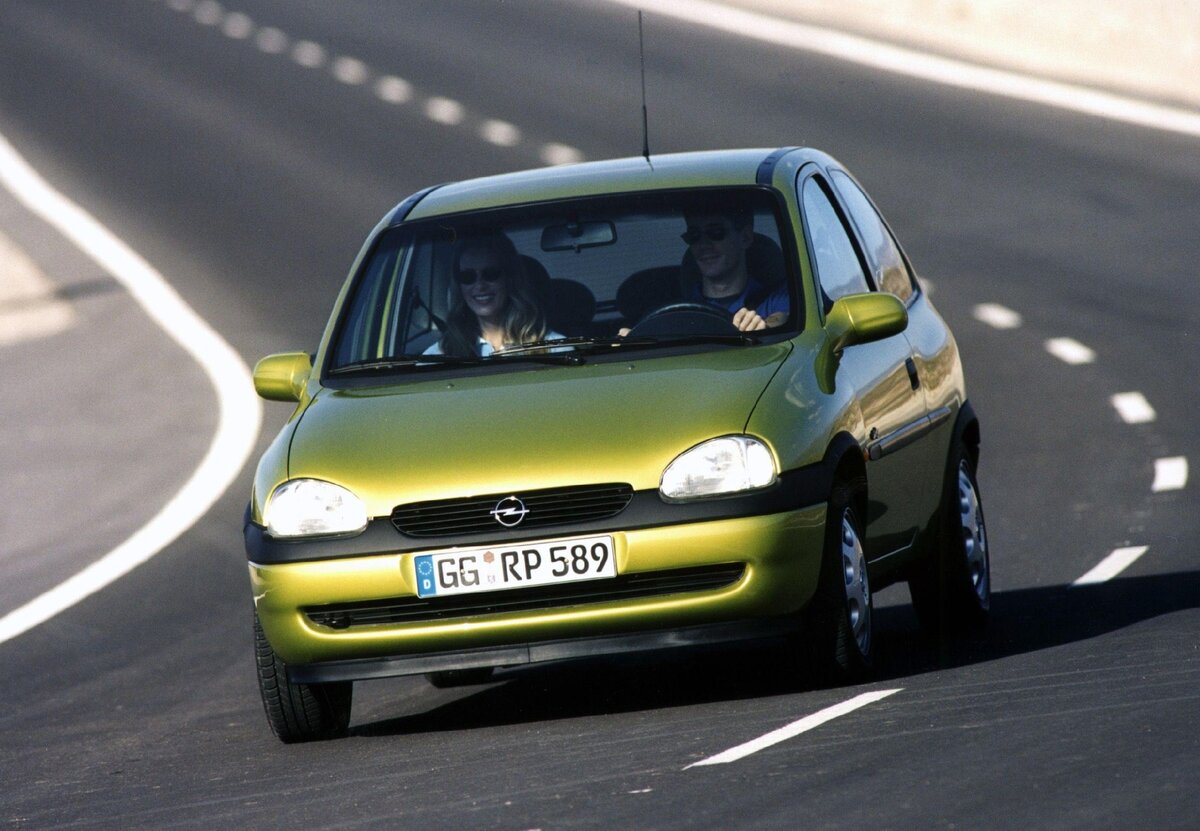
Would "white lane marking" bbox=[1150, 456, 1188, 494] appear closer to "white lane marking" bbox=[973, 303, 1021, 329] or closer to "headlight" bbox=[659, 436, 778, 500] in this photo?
"white lane marking" bbox=[973, 303, 1021, 329]

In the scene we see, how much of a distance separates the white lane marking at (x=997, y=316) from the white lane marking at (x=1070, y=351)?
91 centimetres

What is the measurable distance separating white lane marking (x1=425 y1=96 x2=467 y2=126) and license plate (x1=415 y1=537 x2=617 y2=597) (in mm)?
30078

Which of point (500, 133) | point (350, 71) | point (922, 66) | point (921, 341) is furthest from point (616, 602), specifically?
point (350, 71)

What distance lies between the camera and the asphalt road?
7305 mm

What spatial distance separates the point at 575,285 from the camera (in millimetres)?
9422

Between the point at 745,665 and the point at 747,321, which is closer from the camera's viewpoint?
the point at 747,321

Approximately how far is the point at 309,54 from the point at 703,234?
37943mm

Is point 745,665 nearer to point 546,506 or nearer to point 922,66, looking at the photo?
point 546,506

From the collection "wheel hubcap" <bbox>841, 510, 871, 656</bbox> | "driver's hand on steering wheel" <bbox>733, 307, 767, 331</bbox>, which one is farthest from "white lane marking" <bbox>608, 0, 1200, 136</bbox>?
"wheel hubcap" <bbox>841, 510, 871, 656</bbox>

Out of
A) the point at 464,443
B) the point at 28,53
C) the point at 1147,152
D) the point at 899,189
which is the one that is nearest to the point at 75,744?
the point at 464,443

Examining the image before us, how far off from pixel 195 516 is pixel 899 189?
15624mm

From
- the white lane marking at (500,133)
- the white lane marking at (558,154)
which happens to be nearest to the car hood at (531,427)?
the white lane marking at (558,154)

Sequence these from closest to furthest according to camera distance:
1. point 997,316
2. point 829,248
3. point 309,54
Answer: point 829,248 → point 997,316 → point 309,54

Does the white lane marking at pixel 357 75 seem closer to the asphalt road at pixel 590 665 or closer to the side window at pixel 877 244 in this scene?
Result: the asphalt road at pixel 590 665
